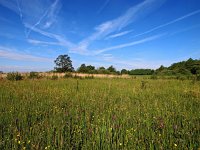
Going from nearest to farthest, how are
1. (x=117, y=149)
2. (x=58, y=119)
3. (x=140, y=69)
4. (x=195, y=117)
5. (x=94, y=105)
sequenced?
A: (x=117, y=149) < (x=58, y=119) < (x=195, y=117) < (x=94, y=105) < (x=140, y=69)

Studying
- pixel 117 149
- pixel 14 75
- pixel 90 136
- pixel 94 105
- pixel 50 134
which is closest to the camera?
pixel 117 149

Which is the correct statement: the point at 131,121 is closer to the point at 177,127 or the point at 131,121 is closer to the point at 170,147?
the point at 177,127

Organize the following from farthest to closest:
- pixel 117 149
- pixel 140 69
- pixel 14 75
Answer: pixel 140 69
pixel 14 75
pixel 117 149

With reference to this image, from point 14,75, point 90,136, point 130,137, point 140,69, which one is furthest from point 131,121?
point 140,69

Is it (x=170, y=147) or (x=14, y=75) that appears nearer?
(x=170, y=147)

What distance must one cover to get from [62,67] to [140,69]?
30.5m

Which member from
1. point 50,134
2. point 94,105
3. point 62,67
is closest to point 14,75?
point 94,105

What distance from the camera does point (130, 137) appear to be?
3230 mm

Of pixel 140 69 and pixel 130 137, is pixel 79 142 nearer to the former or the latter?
pixel 130 137

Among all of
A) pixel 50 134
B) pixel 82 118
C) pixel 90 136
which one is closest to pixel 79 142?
pixel 90 136

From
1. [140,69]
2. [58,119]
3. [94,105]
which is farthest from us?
[140,69]

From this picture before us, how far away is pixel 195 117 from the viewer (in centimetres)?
439

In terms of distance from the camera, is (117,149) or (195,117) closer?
(117,149)

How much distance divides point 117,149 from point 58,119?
5.97ft
